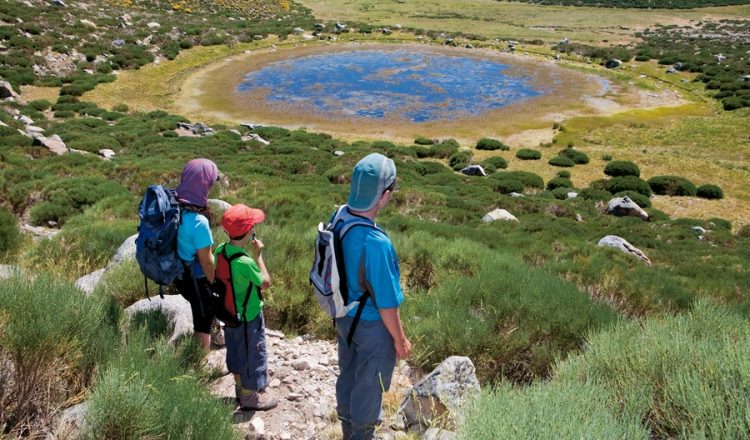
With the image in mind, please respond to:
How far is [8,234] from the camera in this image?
→ 27.8 ft

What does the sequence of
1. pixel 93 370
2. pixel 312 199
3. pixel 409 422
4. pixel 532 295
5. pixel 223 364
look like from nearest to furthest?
pixel 93 370, pixel 409 422, pixel 223 364, pixel 532 295, pixel 312 199

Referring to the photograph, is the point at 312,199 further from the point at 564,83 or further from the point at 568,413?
the point at 564,83

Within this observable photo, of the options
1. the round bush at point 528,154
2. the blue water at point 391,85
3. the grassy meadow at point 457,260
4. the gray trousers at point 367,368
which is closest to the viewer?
the grassy meadow at point 457,260

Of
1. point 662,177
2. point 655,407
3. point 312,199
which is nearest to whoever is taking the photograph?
point 655,407

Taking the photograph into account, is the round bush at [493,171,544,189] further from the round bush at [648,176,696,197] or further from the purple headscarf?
the purple headscarf

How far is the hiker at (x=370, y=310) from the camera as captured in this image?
11.6 feet

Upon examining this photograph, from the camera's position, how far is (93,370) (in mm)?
3852

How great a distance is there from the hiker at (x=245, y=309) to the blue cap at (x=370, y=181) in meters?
1.19

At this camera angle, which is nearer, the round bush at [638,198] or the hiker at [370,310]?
the hiker at [370,310]

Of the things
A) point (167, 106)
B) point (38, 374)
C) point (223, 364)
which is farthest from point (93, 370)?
point (167, 106)

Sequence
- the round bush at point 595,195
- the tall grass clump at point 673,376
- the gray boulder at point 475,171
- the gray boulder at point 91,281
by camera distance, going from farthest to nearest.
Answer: the gray boulder at point 475,171
the round bush at point 595,195
the gray boulder at point 91,281
the tall grass clump at point 673,376

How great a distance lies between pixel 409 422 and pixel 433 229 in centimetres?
824

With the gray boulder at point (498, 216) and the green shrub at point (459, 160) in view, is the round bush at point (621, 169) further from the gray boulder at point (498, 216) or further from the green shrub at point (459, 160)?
the gray boulder at point (498, 216)

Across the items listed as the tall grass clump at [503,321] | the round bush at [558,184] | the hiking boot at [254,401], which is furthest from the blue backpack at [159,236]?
the round bush at [558,184]
